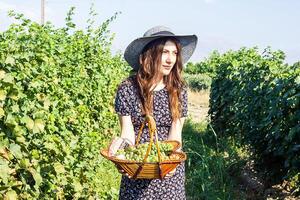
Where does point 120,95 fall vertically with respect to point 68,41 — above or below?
below

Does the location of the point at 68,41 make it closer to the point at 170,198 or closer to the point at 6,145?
the point at 170,198

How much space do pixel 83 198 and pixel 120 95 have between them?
1.17 m

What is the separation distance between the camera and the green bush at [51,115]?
2109mm

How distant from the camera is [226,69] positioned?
984cm

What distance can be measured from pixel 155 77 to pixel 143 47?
25 cm

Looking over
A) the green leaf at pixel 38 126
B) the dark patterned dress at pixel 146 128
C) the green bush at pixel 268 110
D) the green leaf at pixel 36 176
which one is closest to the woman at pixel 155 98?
the dark patterned dress at pixel 146 128

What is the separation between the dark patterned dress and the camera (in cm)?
316

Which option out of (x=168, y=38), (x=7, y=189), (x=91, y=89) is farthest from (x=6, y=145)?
(x=91, y=89)

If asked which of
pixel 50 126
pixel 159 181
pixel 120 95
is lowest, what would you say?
pixel 159 181

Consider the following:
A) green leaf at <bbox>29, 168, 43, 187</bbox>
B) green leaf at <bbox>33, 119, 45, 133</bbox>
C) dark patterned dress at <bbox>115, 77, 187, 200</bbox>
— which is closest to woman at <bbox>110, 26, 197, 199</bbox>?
dark patterned dress at <bbox>115, 77, 187, 200</bbox>

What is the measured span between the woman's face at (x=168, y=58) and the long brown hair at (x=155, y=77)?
2 centimetres

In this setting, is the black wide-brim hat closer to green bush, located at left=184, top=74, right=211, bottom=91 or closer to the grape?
the grape

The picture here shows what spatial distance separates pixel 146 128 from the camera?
3225 millimetres

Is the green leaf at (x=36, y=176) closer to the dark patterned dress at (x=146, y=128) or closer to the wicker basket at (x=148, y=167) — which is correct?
the wicker basket at (x=148, y=167)
